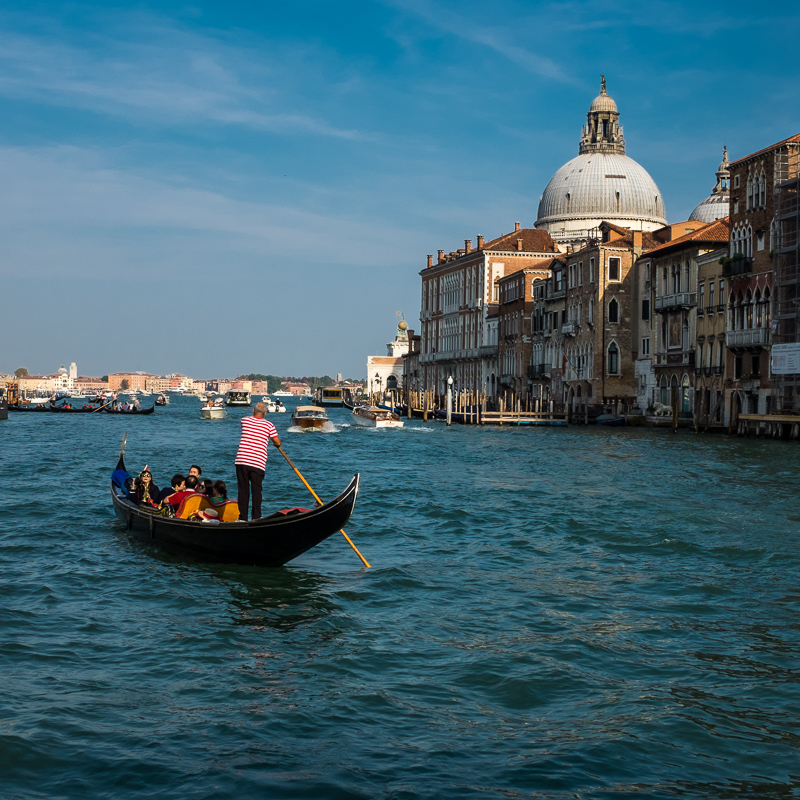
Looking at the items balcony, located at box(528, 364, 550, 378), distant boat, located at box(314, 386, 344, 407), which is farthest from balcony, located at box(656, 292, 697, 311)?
distant boat, located at box(314, 386, 344, 407)

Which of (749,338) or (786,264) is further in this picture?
(749,338)

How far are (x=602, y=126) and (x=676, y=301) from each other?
36.9 metres

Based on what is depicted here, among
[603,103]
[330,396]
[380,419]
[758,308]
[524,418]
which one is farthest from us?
[330,396]

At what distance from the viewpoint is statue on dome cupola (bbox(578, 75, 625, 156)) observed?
73.2m

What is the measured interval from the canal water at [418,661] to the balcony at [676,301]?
2544cm

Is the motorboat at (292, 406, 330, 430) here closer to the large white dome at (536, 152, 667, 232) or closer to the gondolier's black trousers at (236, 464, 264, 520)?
the large white dome at (536, 152, 667, 232)

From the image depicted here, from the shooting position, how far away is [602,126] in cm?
7362

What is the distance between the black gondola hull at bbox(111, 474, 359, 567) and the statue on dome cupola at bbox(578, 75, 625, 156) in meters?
66.8

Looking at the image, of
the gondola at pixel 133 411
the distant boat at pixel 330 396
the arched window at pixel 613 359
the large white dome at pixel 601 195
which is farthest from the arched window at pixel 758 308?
the distant boat at pixel 330 396

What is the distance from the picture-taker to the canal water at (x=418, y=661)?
5.15 meters

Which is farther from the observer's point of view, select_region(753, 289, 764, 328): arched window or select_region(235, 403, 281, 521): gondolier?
select_region(753, 289, 764, 328): arched window

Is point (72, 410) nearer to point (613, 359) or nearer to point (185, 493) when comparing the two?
point (613, 359)

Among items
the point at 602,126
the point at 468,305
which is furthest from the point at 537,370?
the point at 602,126

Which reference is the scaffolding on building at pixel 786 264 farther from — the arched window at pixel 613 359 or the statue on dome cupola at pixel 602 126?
the statue on dome cupola at pixel 602 126
